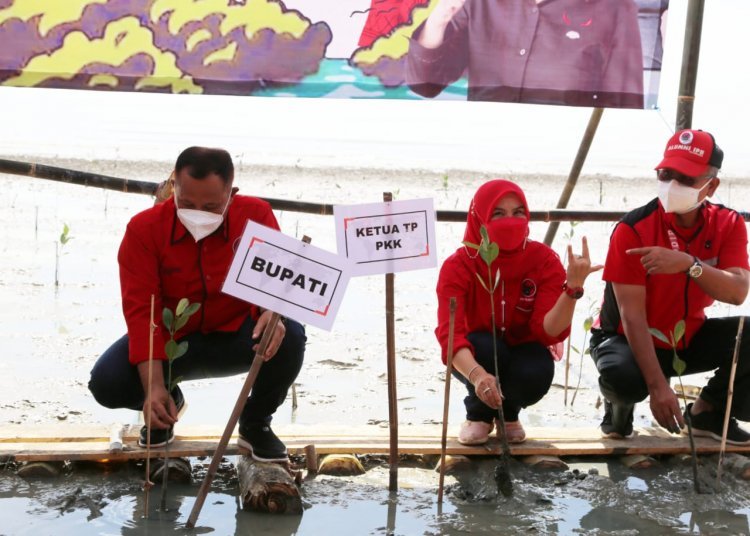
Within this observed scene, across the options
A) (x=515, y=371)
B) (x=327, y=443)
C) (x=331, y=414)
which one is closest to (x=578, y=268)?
(x=515, y=371)

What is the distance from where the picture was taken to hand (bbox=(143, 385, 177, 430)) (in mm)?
3312

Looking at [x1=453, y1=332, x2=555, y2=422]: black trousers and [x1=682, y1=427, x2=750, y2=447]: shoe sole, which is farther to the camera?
[x1=682, y1=427, x2=750, y2=447]: shoe sole

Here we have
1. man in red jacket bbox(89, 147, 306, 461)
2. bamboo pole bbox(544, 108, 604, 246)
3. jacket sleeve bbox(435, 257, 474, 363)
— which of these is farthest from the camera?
bamboo pole bbox(544, 108, 604, 246)

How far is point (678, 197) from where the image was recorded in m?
3.86

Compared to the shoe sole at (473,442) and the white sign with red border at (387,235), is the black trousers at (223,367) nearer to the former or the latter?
the white sign with red border at (387,235)

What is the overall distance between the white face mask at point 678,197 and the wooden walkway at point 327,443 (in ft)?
3.41

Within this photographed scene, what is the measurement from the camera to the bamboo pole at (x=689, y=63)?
4785 millimetres

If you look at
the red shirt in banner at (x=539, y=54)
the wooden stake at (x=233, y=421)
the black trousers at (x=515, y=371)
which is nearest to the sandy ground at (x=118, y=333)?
the black trousers at (x=515, y=371)

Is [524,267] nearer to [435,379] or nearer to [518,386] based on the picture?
[518,386]

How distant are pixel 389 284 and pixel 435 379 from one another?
2.01 meters

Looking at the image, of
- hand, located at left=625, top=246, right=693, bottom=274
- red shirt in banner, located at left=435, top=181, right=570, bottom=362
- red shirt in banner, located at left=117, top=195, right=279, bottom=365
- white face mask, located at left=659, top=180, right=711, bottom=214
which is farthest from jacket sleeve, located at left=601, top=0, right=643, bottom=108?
red shirt in banner, located at left=117, top=195, right=279, bottom=365

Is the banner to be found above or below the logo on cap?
above

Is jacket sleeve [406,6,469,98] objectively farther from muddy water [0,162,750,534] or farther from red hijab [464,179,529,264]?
muddy water [0,162,750,534]

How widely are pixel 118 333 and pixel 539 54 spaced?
315 cm
